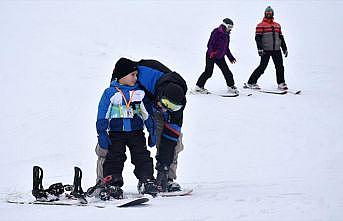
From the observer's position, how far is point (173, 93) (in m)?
5.07

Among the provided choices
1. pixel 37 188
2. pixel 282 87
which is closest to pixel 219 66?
pixel 282 87

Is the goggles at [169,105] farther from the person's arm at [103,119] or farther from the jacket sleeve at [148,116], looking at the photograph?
the person's arm at [103,119]

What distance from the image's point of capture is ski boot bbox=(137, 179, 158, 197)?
210 inches

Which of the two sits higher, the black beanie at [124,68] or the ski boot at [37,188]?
the black beanie at [124,68]

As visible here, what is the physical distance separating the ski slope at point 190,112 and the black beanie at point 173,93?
968 millimetres

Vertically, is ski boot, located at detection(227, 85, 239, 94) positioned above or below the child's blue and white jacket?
above

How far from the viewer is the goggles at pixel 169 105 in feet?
16.8

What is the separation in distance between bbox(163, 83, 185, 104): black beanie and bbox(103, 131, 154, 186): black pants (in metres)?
0.62

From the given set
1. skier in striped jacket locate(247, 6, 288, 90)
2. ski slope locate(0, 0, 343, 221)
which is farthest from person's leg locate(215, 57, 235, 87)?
skier in striped jacket locate(247, 6, 288, 90)

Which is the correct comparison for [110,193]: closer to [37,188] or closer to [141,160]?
[141,160]

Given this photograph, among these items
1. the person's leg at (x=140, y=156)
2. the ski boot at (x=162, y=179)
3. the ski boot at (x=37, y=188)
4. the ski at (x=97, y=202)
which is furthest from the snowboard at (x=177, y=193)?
the ski boot at (x=37, y=188)

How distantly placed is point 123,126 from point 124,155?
13.0 inches

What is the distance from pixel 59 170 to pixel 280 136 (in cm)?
359

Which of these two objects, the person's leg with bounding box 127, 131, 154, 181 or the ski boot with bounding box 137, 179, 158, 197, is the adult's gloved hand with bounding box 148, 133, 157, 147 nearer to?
the person's leg with bounding box 127, 131, 154, 181
